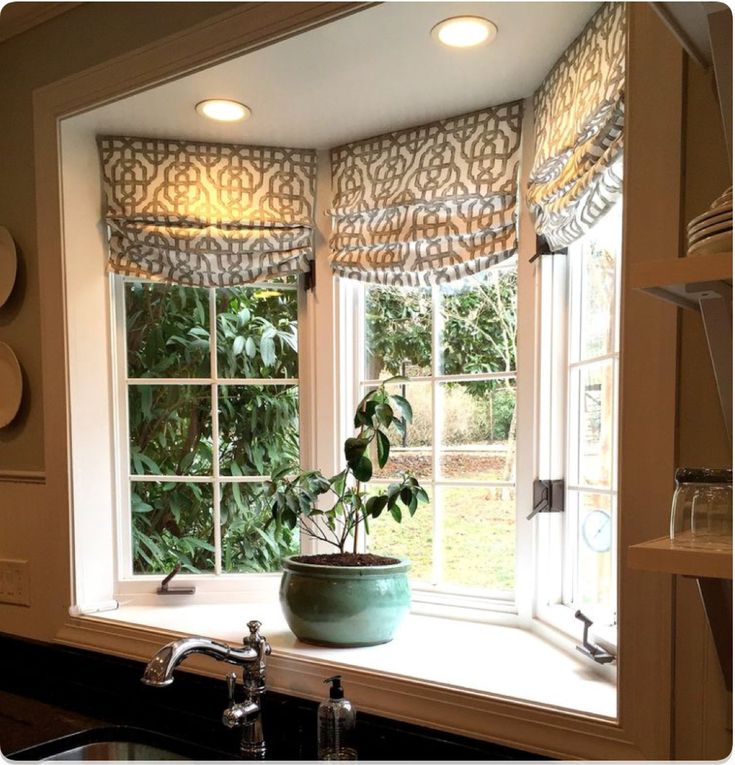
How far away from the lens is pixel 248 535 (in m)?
2.22

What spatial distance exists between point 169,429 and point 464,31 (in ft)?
4.60

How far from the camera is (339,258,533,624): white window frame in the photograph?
1867mm

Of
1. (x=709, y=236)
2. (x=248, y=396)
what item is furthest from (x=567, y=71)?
(x=248, y=396)

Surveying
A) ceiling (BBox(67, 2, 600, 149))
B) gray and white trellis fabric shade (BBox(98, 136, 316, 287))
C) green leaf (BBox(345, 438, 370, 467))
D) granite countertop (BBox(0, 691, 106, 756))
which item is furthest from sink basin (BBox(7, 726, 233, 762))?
ceiling (BBox(67, 2, 600, 149))

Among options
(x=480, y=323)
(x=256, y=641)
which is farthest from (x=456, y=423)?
(x=256, y=641)

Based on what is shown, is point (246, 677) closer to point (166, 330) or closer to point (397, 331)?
point (397, 331)

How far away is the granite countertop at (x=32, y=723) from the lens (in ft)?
5.21

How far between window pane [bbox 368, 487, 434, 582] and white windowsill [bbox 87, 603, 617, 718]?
14 centimetres

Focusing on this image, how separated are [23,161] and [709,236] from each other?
1.87 meters

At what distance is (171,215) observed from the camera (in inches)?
83.7

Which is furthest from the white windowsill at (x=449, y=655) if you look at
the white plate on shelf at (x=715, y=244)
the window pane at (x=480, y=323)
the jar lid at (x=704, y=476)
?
the white plate on shelf at (x=715, y=244)

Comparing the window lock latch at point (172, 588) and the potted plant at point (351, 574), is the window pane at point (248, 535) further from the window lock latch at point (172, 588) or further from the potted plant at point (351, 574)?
the potted plant at point (351, 574)

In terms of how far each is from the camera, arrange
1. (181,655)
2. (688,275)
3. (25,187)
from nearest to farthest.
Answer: (688,275) < (181,655) < (25,187)

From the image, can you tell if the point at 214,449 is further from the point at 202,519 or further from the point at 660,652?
the point at 660,652
